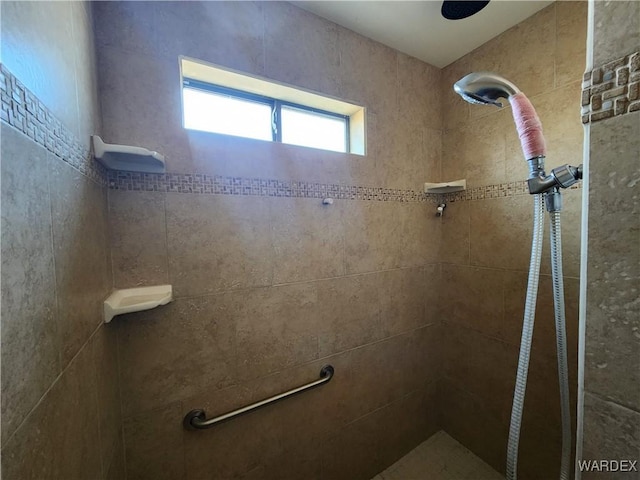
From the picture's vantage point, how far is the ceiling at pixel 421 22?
3.68 ft

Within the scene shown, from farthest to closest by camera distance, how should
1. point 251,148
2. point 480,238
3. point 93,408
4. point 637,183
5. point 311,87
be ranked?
point 480,238
point 311,87
point 251,148
point 93,408
point 637,183

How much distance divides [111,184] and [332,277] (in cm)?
96

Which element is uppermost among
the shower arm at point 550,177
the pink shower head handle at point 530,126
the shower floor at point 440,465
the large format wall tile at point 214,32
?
the large format wall tile at point 214,32

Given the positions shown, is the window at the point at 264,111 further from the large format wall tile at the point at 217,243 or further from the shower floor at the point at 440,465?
the shower floor at the point at 440,465

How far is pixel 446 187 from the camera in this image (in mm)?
1523

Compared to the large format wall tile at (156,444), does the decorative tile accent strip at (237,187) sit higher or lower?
higher

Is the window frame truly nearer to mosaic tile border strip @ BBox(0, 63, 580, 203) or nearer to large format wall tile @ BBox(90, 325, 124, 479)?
mosaic tile border strip @ BBox(0, 63, 580, 203)

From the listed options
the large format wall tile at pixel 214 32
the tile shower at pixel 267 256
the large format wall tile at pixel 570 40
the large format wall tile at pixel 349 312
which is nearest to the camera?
the tile shower at pixel 267 256

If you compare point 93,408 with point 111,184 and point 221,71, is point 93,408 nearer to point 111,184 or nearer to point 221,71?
point 111,184

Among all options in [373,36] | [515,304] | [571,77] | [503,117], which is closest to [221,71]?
[373,36]

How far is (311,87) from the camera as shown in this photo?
1.18 meters

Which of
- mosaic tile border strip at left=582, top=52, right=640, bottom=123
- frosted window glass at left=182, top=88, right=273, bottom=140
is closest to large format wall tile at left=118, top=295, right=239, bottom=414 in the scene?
frosted window glass at left=182, top=88, right=273, bottom=140

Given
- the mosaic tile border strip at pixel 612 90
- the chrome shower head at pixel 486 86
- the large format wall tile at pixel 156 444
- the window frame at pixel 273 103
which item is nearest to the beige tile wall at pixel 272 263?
the large format wall tile at pixel 156 444

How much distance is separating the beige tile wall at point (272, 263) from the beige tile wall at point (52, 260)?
5.4 inches
